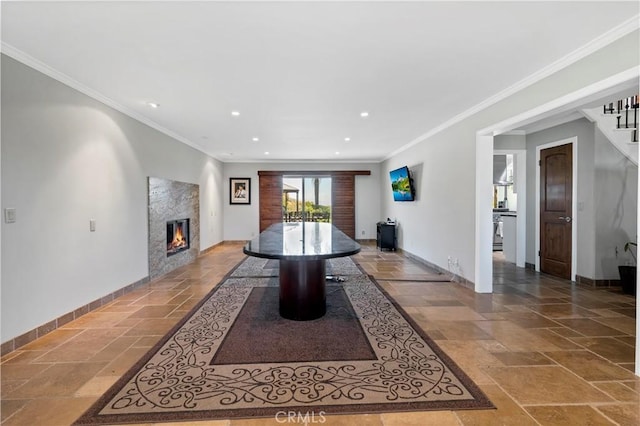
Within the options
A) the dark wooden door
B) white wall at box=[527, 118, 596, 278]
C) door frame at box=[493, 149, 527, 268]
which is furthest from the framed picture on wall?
white wall at box=[527, 118, 596, 278]

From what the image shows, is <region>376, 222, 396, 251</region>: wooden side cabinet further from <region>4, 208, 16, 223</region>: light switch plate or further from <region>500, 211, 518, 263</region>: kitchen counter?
<region>4, 208, 16, 223</region>: light switch plate

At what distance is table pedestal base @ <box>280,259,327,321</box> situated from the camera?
9.74 feet

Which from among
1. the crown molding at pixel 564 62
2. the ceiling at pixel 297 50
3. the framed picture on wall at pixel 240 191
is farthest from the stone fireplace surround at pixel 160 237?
the crown molding at pixel 564 62

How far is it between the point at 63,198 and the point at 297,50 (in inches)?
104

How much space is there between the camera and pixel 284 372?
2.08 metres

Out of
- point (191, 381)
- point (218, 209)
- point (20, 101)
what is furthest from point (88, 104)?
point (218, 209)

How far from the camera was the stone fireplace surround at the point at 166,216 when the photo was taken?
4.66m

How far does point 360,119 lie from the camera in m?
4.49

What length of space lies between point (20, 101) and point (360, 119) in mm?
3710

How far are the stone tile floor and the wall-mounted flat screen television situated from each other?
2422 mm

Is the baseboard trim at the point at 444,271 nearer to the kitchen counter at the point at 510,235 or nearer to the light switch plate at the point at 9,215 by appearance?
the kitchen counter at the point at 510,235

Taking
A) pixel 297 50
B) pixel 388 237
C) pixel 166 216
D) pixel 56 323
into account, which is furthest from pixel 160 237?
pixel 388 237

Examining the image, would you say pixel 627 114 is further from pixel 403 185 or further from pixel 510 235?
pixel 403 185

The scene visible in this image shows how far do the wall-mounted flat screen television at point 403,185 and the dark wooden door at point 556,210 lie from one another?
2.20 meters
